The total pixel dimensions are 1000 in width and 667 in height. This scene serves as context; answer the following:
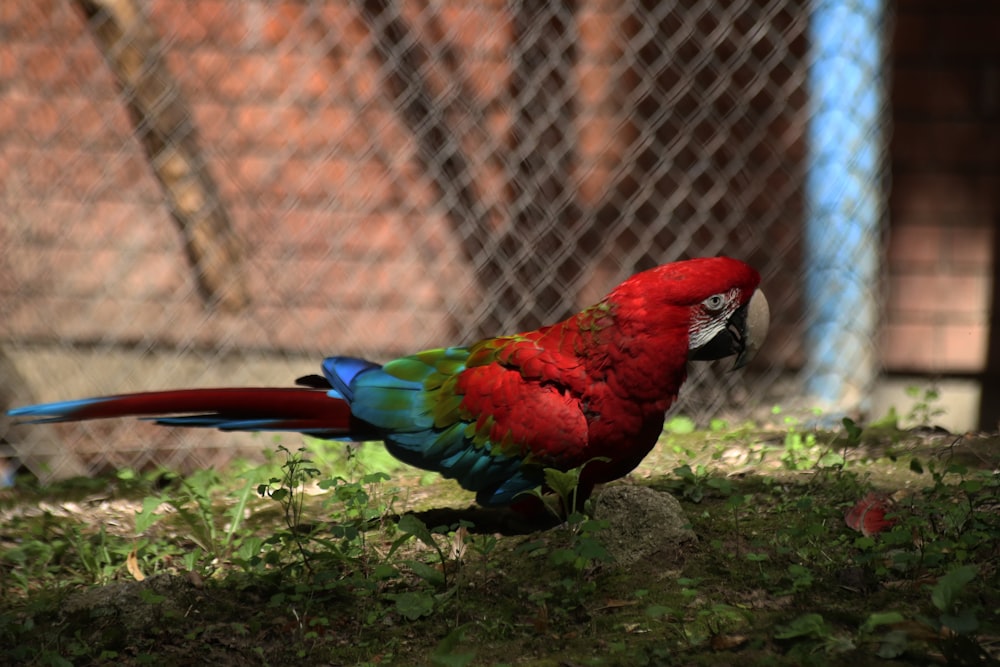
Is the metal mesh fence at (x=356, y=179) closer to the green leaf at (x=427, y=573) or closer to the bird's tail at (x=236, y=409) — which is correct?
the bird's tail at (x=236, y=409)

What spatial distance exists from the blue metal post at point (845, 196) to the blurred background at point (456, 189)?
0.04 ft

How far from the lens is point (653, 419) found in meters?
2.22

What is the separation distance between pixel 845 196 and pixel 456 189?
56.2 inches

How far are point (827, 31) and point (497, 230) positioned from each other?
1.39 meters

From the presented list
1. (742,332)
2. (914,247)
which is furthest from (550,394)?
(914,247)

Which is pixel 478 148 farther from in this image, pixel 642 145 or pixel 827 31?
pixel 827 31

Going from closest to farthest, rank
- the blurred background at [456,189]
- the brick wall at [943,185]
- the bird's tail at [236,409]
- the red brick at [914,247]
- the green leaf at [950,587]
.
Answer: the green leaf at [950,587], the bird's tail at [236,409], the blurred background at [456,189], the brick wall at [943,185], the red brick at [914,247]

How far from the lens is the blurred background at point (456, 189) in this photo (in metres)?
3.64

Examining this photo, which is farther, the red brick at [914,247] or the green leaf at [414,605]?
the red brick at [914,247]

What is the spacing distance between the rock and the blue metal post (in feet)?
5.46

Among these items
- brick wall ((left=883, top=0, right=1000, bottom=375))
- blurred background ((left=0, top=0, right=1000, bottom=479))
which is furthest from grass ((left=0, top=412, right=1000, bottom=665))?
brick wall ((left=883, top=0, right=1000, bottom=375))

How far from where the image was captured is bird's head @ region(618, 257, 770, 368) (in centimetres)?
220

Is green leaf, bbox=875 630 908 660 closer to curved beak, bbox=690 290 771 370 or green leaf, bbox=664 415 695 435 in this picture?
curved beak, bbox=690 290 771 370

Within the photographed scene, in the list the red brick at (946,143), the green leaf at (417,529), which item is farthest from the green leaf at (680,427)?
the green leaf at (417,529)
